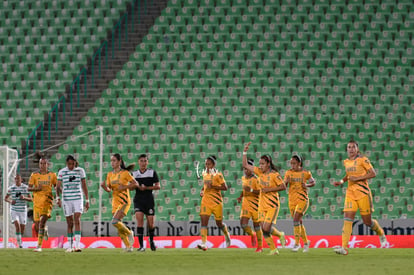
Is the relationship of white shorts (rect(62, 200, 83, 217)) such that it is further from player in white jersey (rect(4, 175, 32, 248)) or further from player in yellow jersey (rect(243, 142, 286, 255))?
player in white jersey (rect(4, 175, 32, 248))

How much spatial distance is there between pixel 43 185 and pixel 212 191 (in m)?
4.20

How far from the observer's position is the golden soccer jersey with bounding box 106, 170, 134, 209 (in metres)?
20.0

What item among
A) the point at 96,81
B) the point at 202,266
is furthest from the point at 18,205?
the point at 202,266

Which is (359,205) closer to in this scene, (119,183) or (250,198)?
(250,198)

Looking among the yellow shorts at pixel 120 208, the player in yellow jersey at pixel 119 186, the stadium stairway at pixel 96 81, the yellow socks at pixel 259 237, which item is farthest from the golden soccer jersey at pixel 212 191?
the stadium stairway at pixel 96 81

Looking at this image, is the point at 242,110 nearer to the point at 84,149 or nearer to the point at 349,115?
the point at 349,115

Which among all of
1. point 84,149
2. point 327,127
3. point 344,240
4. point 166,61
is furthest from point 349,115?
point 344,240

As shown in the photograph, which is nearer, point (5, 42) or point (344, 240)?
point (344, 240)

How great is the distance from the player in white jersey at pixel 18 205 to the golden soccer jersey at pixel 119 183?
6012mm

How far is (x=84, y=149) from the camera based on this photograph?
1239 inches

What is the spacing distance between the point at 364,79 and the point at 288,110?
3.10m

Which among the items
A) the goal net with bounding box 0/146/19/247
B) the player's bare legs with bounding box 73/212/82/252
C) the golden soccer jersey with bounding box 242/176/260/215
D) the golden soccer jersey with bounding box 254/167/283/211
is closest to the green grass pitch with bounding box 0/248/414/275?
the golden soccer jersey with bounding box 254/167/283/211

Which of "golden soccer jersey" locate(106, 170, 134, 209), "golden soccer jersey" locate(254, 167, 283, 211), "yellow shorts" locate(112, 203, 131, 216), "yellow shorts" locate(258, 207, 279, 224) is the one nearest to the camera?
"yellow shorts" locate(258, 207, 279, 224)

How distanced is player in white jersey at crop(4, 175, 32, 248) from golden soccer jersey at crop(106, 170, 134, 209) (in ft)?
19.7
